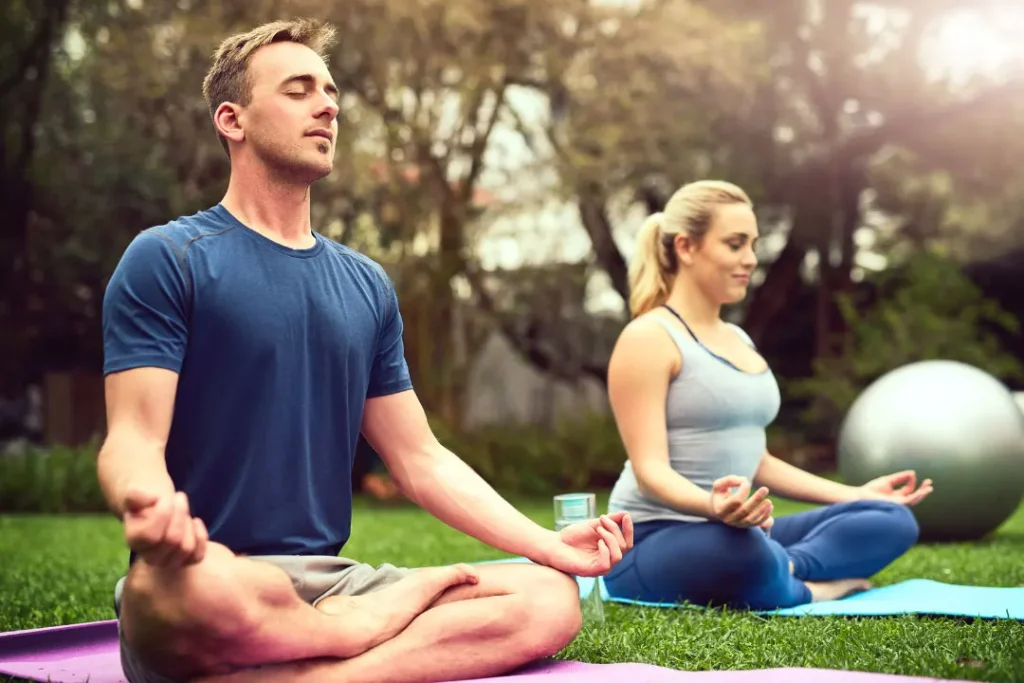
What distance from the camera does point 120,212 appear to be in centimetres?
1301

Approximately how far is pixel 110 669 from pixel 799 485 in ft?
8.76

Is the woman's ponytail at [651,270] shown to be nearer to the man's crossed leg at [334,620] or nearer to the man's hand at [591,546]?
the man's hand at [591,546]

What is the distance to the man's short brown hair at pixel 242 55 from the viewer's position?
273 cm

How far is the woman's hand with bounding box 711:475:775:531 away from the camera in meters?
3.58

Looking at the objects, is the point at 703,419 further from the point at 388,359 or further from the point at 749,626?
the point at 388,359

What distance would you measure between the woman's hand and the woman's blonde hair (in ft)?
3.58

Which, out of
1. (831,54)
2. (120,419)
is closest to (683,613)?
(120,419)

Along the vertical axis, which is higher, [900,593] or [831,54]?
[831,54]

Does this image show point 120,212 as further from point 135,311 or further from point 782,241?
point 135,311

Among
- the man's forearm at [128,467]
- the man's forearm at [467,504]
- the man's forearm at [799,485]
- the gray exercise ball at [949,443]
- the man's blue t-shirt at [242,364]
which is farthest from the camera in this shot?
the gray exercise ball at [949,443]

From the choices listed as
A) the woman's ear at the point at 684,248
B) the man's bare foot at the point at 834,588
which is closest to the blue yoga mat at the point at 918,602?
the man's bare foot at the point at 834,588

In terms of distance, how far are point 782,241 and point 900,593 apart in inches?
497

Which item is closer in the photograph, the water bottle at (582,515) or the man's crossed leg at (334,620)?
the man's crossed leg at (334,620)

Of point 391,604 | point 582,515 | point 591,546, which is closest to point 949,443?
point 582,515
